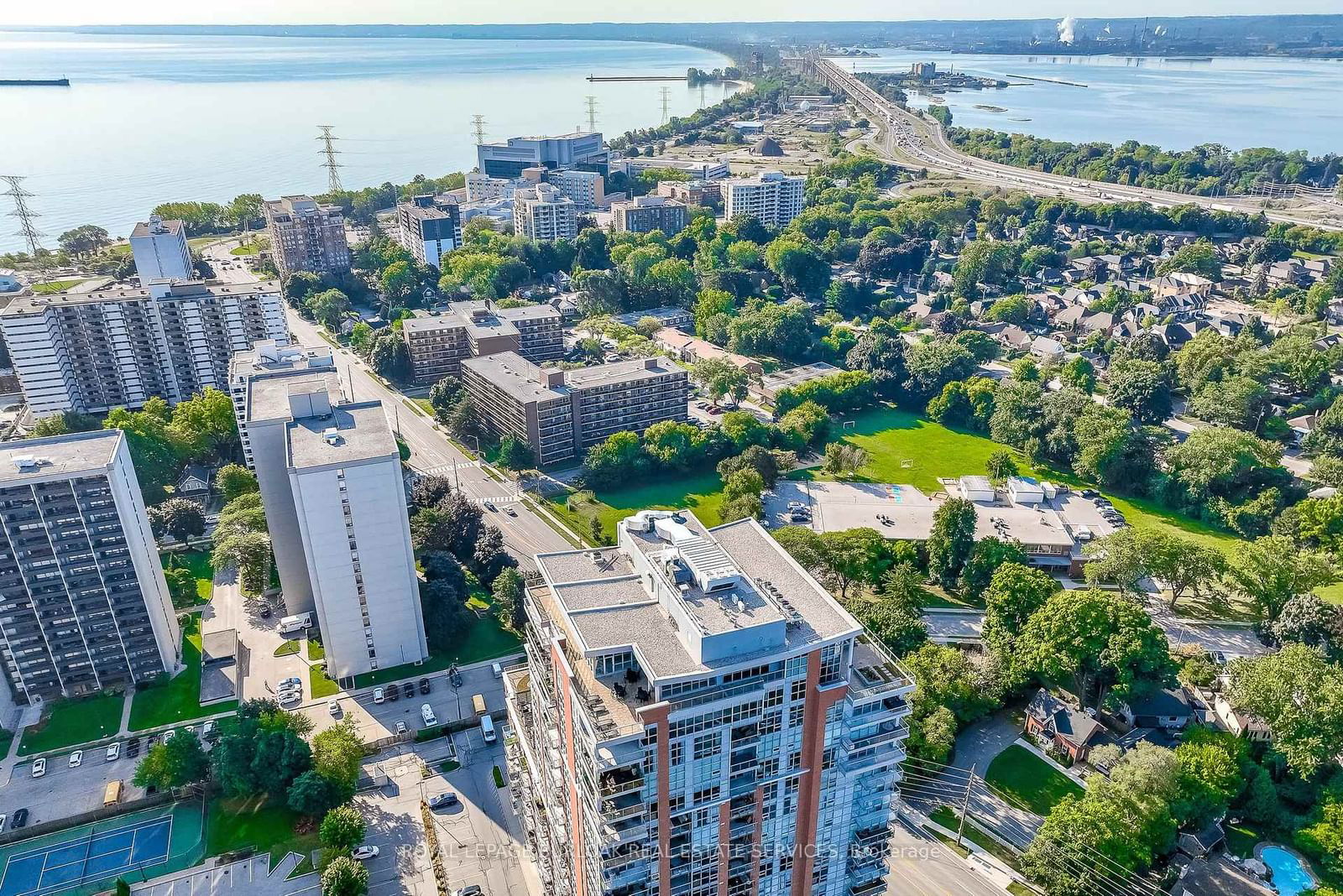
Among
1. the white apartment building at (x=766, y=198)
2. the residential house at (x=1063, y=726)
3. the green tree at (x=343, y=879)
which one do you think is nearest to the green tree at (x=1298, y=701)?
the residential house at (x=1063, y=726)

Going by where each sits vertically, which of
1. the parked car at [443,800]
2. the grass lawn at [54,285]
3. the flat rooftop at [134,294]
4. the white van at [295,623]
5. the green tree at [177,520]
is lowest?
the parked car at [443,800]

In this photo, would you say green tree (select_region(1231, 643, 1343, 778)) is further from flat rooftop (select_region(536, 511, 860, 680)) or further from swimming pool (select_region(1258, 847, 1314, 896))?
flat rooftop (select_region(536, 511, 860, 680))

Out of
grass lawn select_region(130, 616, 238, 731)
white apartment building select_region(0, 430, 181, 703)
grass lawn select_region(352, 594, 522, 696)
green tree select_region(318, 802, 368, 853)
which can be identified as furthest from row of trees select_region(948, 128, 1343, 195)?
green tree select_region(318, 802, 368, 853)

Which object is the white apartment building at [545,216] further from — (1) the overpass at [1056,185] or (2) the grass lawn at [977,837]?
(2) the grass lawn at [977,837]

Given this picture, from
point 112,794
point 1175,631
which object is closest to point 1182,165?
point 1175,631

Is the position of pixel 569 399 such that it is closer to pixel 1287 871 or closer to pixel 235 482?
pixel 235 482

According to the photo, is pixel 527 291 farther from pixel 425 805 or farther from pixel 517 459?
pixel 425 805
